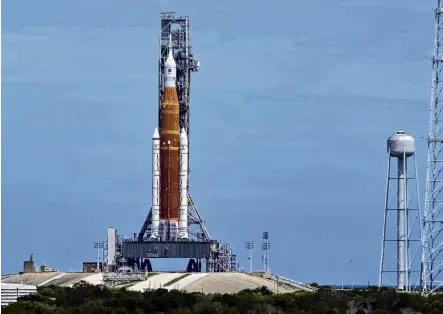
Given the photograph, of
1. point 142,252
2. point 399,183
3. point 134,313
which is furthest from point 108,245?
point 134,313

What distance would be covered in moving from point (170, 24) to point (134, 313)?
3879 centimetres

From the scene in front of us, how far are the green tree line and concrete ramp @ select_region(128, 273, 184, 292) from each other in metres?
8.70

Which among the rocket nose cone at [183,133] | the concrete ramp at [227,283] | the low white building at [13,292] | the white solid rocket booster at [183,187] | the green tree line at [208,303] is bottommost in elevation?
the green tree line at [208,303]

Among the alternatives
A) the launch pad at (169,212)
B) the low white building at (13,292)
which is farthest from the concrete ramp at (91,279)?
the low white building at (13,292)

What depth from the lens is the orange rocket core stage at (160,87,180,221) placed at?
332ft

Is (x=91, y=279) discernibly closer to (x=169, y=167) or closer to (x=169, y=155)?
(x=169, y=167)

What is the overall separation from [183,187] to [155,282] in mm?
7793

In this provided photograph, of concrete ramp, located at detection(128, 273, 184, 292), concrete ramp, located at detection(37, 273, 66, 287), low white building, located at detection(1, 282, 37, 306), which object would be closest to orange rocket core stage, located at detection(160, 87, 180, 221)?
concrete ramp, located at detection(128, 273, 184, 292)

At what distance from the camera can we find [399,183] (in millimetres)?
90938

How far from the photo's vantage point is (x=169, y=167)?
101562 mm

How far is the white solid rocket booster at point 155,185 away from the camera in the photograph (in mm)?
100938

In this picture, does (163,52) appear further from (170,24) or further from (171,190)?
(171,190)

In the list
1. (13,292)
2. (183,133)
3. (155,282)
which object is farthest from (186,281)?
(13,292)

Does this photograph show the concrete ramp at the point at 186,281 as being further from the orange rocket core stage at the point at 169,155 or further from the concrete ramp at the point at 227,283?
the orange rocket core stage at the point at 169,155
